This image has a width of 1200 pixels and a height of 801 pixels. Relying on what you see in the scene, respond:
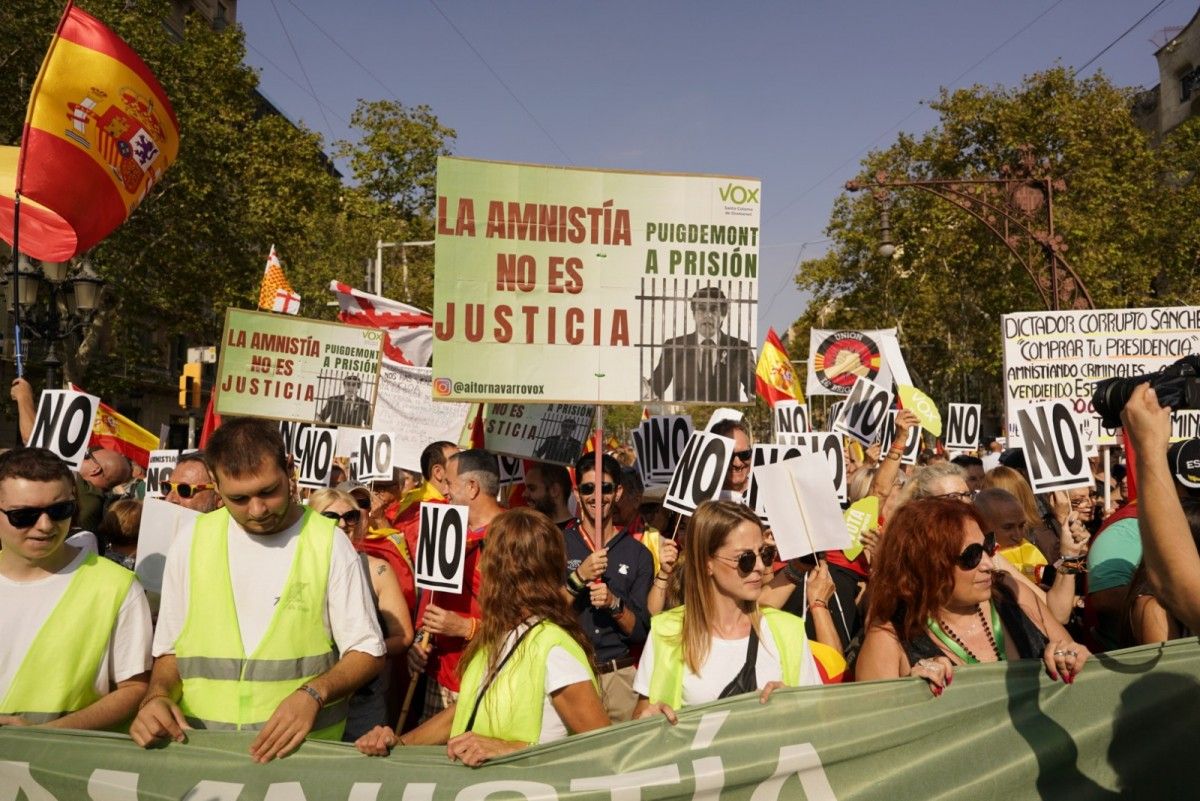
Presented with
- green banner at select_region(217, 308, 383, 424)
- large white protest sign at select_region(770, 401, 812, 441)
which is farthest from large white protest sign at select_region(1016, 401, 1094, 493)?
large white protest sign at select_region(770, 401, 812, 441)

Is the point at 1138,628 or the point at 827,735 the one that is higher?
the point at 1138,628

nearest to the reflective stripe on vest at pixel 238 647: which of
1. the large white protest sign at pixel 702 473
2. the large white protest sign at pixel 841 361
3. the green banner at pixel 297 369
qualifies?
the large white protest sign at pixel 702 473

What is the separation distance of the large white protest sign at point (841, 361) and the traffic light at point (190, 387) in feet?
25.6

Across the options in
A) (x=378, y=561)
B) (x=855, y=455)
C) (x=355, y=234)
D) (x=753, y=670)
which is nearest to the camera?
(x=753, y=670)

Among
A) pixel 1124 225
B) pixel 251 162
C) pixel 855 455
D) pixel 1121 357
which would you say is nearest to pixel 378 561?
pixel 1121 357

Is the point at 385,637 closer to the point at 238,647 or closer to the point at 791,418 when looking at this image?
the point at 238,647

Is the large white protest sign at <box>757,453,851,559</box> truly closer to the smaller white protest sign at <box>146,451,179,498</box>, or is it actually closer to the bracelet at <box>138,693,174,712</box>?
the bracelet at <box>138,693,174,712</box>

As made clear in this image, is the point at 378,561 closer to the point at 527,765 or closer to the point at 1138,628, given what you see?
the point at 527,765

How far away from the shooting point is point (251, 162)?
28.1 meters

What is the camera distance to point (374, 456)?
9.12 m

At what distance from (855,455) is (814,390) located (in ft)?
9.54

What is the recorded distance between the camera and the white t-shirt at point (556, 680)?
3455mm

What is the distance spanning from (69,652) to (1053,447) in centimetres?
483

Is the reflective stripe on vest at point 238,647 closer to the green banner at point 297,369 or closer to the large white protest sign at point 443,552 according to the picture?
the large white protest sign at point 443,552
